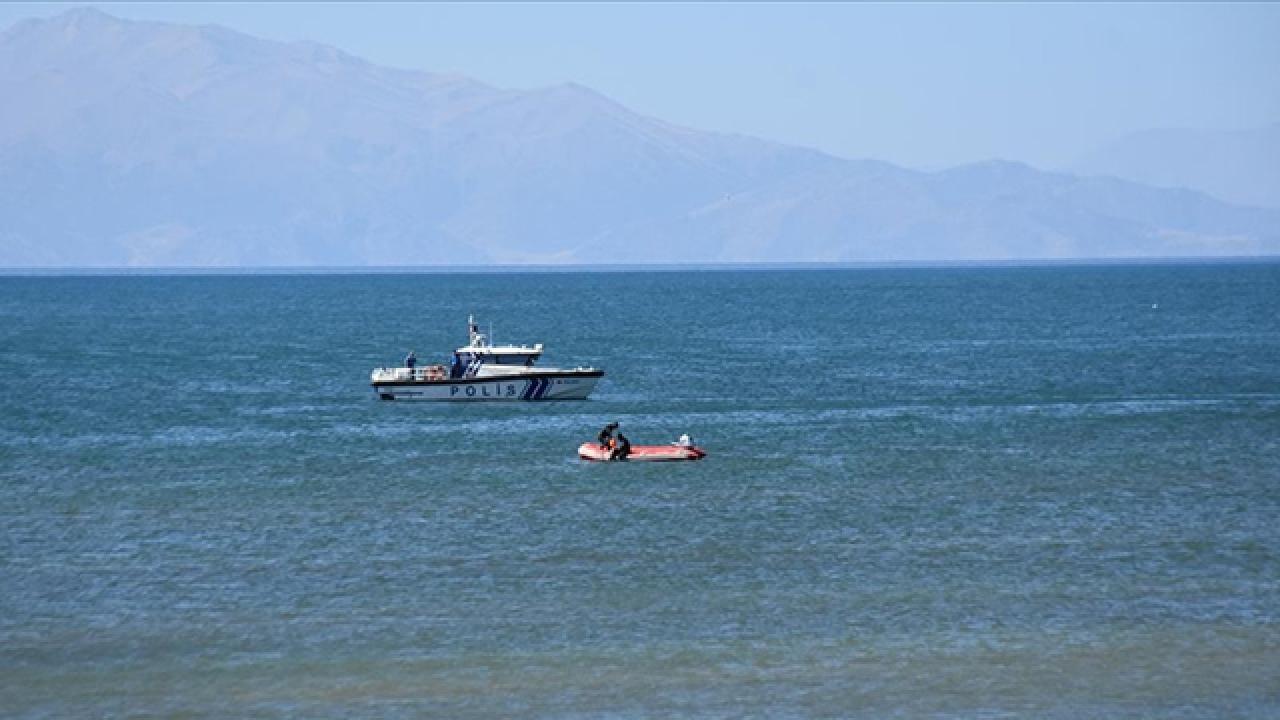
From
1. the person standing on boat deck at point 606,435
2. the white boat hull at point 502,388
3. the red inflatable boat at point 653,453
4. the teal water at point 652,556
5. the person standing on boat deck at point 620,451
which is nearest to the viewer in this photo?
the teal water at point 652,556

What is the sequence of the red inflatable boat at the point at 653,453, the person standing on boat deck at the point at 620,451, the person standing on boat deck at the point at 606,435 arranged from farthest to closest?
the person standing on boat deck at the point at 606,435, the person standing on boat deck at the point at 620,451, the red inflatable boat at the point at 653,453

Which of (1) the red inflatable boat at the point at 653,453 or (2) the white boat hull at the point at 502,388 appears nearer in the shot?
(1) the red inflatable boat at the point at 653,453

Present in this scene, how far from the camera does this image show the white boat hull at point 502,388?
101688mm

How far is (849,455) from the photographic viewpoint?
3110 inches

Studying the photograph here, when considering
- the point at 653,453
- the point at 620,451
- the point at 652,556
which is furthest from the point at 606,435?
the point at 652,556

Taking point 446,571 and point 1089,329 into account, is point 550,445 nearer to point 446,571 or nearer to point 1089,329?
point 446,571

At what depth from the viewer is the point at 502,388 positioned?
10219cm

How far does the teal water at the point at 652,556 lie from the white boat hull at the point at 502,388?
1098 mm

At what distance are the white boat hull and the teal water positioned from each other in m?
1.10

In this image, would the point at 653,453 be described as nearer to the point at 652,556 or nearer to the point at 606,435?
the point at 606,435

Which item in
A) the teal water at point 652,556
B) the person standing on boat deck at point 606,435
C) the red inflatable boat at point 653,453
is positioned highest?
the person standing on boat deck at point 606,435

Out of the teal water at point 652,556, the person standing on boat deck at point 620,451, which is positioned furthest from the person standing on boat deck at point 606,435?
the teal water at point 652,556

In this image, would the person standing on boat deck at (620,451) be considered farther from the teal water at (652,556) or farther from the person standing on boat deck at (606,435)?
the teal water at (652,556)

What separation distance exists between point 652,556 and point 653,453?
21.2m
